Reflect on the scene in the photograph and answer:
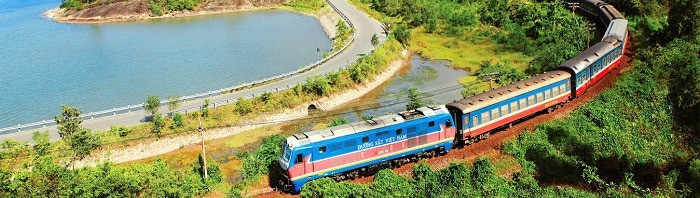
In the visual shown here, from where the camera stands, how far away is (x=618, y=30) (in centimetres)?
4991

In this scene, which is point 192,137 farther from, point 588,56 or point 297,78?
point 588,56

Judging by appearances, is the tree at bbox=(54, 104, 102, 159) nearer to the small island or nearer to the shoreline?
the shoreline

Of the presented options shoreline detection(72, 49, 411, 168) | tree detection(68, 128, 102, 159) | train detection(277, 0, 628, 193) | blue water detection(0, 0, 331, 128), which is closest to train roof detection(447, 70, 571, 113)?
train detection(277, 0, 628, 193)

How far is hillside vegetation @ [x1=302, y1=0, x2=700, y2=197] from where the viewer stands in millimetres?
25734

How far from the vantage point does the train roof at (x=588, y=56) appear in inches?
1468

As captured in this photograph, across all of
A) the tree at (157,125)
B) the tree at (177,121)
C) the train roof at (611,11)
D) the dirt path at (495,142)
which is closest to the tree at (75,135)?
the tree at (157,125)

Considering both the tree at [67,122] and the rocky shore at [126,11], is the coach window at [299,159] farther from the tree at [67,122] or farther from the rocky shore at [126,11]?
the rocky shore at [126,11]

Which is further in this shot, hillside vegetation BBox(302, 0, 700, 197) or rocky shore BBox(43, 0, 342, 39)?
rocky shore BBox(43, 0, 342, 39)

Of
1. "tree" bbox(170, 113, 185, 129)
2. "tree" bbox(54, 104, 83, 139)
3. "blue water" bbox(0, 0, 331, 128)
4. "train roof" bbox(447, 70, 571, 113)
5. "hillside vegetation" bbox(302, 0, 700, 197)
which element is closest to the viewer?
"hillside vegetation" bbox(302, 0, 700, 197)

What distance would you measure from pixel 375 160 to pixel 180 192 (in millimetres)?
9404

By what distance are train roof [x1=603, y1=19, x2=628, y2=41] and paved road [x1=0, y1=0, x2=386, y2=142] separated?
73.0 feet

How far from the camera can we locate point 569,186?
90.5 feet

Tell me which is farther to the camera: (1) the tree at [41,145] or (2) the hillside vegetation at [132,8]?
(2) the hillside vegetation at [132,8]

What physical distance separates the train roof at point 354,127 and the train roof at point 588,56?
477 inches
